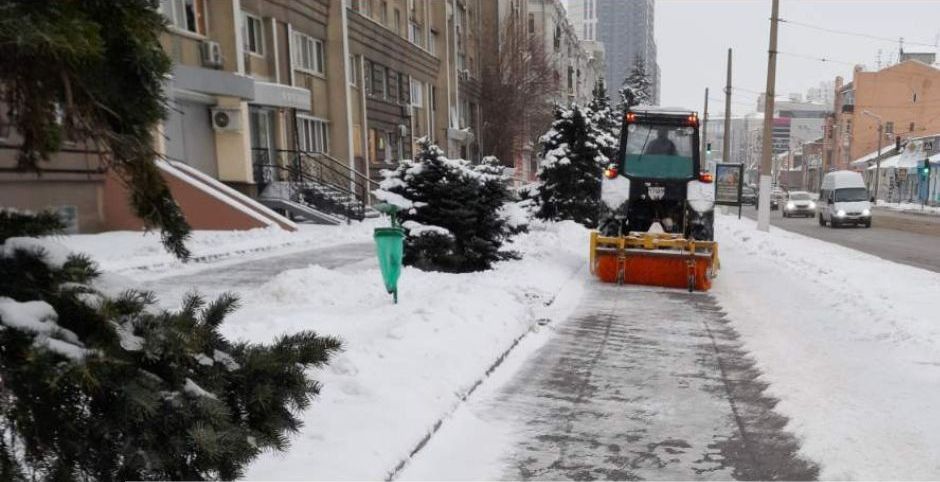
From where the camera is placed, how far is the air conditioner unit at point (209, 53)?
59.1 feet

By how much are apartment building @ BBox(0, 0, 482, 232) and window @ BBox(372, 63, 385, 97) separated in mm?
96

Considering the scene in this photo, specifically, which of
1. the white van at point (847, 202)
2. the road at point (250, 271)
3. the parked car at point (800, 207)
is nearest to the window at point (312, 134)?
the road at point (250, 271)

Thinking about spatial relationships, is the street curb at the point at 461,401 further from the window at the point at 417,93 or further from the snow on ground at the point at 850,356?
the window at the point at 417,93

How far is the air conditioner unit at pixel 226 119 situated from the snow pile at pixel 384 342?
1114 centimetres

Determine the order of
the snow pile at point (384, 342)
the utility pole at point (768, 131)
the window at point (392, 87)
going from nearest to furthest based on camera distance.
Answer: the snow pile at point (384, 342)
the utility pole at point (768, 131)
the window at point (392, 87)

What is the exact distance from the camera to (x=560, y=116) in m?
19.8

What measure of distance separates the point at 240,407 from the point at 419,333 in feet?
12.7

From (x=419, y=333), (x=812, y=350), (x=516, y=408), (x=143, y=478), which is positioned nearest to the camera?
(x=143, y=478)

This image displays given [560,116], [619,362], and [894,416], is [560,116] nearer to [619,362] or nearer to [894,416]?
[619,362]

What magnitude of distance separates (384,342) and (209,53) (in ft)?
51.2

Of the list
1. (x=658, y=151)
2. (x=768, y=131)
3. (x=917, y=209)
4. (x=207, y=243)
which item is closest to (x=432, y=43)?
(x=768, y=131)

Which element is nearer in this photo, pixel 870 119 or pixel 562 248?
pixel 562 248

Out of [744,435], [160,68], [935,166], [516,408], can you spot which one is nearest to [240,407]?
[160,68]

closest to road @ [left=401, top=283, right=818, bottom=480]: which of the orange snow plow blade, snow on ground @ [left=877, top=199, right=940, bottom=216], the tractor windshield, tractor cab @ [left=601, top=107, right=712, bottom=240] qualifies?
the orange snow plow blade
